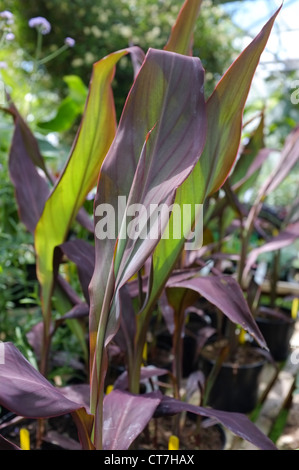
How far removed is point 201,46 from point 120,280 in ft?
10.1

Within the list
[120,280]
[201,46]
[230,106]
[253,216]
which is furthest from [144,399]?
[201,46]

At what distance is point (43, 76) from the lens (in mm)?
3203

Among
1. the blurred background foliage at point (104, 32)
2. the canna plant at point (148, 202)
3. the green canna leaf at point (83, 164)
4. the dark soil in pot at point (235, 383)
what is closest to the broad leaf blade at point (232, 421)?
the canna plant at point (148, 202)

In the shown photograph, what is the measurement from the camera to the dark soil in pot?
3.32 feet

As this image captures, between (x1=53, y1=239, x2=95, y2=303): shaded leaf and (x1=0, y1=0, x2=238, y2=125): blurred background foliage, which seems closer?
(x1=53, y1=239, x2=95, y2=303): shaded leaf

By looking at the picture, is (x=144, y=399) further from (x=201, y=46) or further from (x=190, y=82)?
(x=201, y=46)

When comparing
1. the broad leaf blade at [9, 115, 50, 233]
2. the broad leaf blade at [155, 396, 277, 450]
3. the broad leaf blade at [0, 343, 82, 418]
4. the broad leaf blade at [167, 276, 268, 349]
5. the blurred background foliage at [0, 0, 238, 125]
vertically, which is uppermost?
the blurred background foliage at [0, 0, 238, 125]

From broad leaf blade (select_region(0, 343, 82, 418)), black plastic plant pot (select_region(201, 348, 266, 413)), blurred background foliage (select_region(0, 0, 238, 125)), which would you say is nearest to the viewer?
broad leaf blade (select_region(0, 343, 82, 418))

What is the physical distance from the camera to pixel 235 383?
102 centimetres

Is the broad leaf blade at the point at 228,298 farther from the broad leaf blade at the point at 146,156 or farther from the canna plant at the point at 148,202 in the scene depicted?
the broad leaf blade at the point at 146,156

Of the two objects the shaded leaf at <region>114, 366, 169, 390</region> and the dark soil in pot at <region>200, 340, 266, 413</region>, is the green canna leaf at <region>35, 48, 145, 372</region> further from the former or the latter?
the dark soil in pot at <region>200, 340, 266, 413</region>

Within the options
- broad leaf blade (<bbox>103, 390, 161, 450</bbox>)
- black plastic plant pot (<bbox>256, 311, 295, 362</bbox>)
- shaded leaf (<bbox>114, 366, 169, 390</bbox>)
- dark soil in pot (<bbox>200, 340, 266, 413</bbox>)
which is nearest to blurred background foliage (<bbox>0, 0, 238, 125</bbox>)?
black plastic plant pot (<bbox>256, 311, 295, 362</bbox>)

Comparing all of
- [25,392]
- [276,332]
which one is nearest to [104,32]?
[276,332]

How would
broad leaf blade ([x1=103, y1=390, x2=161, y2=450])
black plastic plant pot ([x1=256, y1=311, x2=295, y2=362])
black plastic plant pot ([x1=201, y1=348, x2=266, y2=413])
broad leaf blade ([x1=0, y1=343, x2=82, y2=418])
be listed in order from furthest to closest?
black plastic plant pot ([x1=256, y1=311, x2=295, y2=362]) → black plastic plant pot ([x1=201, y1=348, x2=266, y2=413]) → broad leaf blade ([x1=103, y1=390, x2=161, y2=450]) → broad leaf blade ([x1=0, y1=343, x2=82, y2=418])
